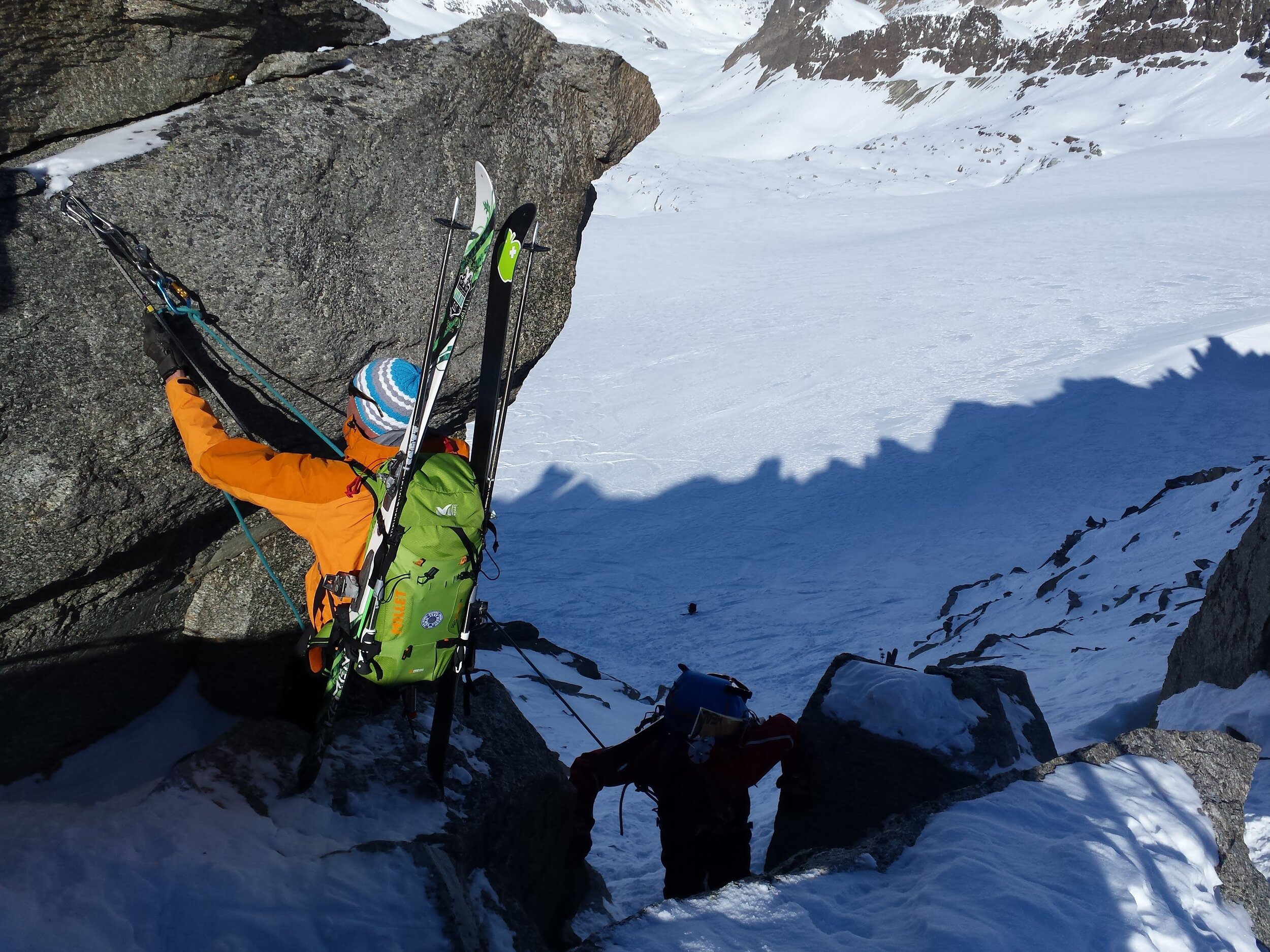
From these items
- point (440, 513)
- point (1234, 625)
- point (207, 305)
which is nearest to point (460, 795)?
point (440, 513)

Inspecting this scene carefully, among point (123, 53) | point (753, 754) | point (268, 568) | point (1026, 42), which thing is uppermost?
point (1026, 42)

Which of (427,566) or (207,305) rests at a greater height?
(207,305)

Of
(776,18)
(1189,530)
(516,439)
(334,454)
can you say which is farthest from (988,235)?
(776,18)

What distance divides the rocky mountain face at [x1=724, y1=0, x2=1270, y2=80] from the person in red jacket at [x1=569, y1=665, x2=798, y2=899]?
293 ft

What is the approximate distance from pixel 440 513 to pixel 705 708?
168cm

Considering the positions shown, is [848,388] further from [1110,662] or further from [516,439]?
[1110,662]

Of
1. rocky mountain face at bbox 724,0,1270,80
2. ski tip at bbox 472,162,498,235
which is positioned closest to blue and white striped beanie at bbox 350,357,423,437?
ski tip at bbox 472,162,498,235

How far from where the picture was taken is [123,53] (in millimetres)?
3824

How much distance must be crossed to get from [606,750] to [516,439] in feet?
62.1

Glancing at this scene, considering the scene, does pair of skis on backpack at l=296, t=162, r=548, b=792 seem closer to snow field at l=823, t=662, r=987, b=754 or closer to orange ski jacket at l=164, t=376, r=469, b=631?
orange ski jacket at l=164, t=376, r=469, b=631

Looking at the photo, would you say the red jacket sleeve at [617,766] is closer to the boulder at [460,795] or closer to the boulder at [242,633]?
the boulder at [460,795]

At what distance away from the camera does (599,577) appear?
1672 centimetres

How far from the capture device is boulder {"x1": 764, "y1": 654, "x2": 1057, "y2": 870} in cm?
485

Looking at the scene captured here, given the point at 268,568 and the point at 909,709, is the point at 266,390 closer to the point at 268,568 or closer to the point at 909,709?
the point at 268,568
